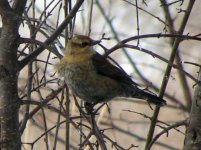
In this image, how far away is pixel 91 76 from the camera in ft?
12.9

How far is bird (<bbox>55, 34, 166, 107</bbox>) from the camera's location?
384cm

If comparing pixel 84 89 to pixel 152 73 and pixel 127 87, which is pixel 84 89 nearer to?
pixel 127 87

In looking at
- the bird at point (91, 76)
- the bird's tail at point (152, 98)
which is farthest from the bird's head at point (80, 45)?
the bird's tail at point (152, 98)

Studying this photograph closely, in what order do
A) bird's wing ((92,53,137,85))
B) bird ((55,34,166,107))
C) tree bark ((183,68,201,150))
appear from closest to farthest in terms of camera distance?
tree bark ((183,68,201,150))
bird ((55,34,166,107))
bird's wing ((92,53,137,85))

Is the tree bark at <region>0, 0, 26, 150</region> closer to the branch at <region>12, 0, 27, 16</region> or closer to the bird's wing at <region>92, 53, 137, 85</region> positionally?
the branch at <region>12, 0, 27, 16</region>

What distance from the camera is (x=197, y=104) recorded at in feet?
10.6

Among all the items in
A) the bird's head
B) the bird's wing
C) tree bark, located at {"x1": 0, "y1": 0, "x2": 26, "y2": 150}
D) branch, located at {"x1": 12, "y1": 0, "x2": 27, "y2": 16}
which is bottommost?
tree bark, located at {"x1": 0, "y1": 0, "x2": 26, "y2": 150}

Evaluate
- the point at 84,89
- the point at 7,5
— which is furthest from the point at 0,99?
the point at 84,89

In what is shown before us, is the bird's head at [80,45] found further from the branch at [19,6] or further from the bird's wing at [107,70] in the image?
the branch at [19,6]

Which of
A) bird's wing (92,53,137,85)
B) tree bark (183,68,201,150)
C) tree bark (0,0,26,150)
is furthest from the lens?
bird's wing (92,53,137,85)

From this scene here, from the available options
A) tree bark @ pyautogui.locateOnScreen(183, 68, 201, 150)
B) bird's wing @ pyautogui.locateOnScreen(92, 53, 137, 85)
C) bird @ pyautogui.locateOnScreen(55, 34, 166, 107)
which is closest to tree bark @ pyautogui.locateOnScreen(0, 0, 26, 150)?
bird @ pyautogui.locateOnScreen(55, 34, 166, 107)

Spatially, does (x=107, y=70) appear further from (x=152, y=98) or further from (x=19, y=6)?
(x=19, y=6)

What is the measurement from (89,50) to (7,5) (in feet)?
3.98

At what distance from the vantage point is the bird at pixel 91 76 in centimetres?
384
